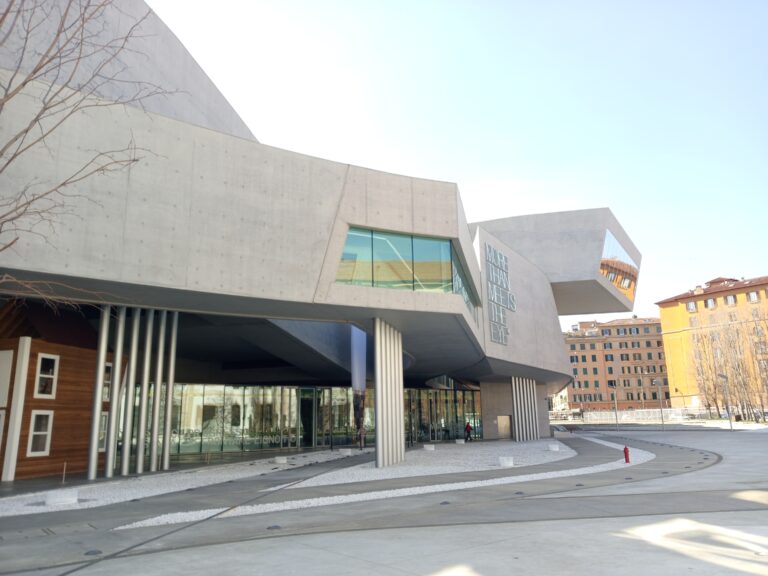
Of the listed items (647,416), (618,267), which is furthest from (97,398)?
(647,416)

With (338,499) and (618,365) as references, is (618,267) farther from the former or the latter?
(618,365)

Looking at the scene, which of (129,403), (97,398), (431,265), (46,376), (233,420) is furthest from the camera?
(233,420)

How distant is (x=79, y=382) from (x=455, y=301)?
14760 millimetres

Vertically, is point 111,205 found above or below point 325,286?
above

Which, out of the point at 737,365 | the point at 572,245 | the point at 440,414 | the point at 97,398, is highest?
the point at 572,245

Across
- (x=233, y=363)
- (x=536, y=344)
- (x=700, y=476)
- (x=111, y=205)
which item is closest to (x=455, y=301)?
(x=700, y=476)

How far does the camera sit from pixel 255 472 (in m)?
20.2

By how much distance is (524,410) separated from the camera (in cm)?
4447

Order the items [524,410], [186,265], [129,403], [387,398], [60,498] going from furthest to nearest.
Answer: [524,410]
[387,398]
[129,403]
[186,265]
[60,498]

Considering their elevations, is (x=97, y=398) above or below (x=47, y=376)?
below

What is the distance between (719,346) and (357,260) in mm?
73160

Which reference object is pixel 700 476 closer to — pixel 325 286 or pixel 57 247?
pixel 325 286

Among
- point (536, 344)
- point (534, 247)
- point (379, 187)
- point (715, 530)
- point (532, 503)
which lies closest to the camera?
point (715, 530)

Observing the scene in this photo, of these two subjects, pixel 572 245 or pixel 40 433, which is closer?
pixel 40 433
